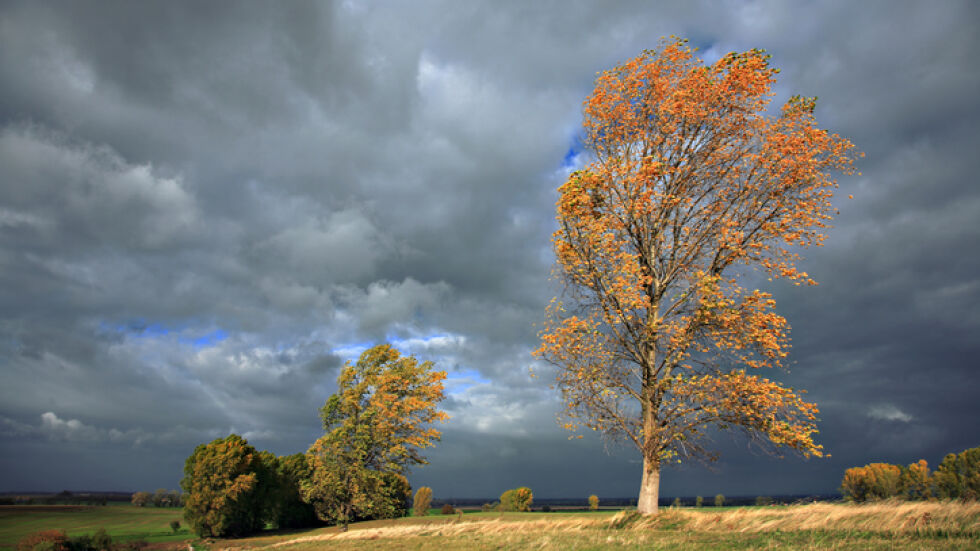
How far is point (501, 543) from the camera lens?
11.6 m

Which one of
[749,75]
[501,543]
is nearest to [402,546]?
[501,543]

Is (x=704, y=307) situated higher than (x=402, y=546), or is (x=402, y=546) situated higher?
(x=704, y=307)

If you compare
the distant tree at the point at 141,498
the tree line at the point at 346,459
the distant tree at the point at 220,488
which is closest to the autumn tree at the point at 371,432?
the tree line at the point at 346,459

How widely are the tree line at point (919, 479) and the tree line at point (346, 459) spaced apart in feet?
263

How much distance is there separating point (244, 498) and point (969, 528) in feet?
172

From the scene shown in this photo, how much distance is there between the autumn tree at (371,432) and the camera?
124ft

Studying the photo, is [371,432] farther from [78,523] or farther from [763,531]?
[78,523]

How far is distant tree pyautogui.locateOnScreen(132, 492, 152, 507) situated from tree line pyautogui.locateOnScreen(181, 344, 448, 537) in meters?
92.8

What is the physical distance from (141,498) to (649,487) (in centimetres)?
14236

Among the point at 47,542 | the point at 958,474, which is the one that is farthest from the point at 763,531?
the point at 958,474

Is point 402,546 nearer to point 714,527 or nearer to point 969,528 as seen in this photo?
point 714,527

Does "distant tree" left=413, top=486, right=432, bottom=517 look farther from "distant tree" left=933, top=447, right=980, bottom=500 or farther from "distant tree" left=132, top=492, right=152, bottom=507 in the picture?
"distant tree" left=933, top=447, right=980, bottom=500

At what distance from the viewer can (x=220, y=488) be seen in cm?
4419

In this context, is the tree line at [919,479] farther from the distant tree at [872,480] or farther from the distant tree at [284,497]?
the distant tree at [284,497]
